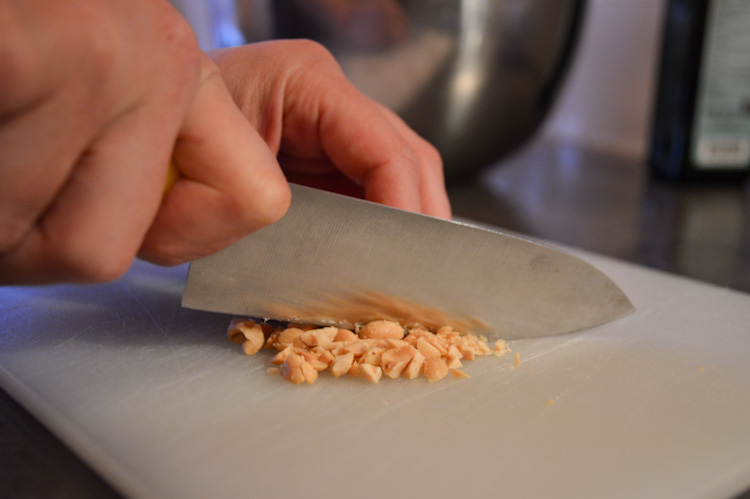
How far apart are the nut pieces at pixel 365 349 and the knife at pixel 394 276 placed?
20 mm

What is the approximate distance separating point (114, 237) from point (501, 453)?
1.10 ft

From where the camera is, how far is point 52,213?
434 millimetres

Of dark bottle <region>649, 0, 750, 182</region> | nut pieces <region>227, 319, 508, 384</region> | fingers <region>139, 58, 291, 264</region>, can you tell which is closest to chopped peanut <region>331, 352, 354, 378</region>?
nut pieces <region>227, 319, 508, 384</region>

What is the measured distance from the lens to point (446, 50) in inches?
50.4

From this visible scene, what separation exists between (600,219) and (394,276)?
2.66 ft

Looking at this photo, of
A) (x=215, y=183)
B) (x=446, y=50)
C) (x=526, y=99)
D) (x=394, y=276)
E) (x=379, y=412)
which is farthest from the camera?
(x=526, y=99)

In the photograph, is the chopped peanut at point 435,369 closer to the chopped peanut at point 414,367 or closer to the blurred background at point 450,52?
the chopped peanut at point 414,367

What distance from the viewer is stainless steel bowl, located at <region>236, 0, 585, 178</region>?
4.08ft

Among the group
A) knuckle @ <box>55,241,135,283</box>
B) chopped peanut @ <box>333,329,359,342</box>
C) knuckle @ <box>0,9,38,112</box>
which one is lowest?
chopped peanut @ <box>333,329,359,342</box>

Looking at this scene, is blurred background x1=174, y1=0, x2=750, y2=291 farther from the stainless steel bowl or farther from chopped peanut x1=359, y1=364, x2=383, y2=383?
chopped peanut x1=359, y1=364, x2=383, y2=383

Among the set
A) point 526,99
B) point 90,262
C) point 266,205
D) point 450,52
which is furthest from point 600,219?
point 90,262

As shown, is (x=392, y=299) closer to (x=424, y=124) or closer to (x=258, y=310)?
(x=258, y=310)

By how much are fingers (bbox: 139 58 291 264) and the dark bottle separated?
125 centimetres

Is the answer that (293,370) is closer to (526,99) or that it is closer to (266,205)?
(266,205)
